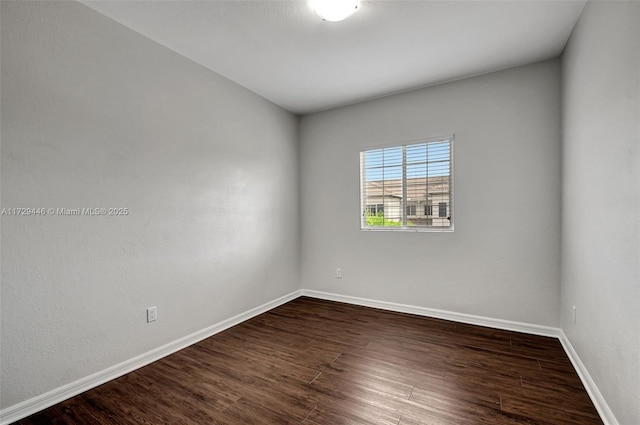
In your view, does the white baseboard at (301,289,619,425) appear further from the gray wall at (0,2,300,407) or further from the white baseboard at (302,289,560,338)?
the gray wall at (0,2,300,407)

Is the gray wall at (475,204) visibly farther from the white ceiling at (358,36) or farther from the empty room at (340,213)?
the white ceiling at (358,36)

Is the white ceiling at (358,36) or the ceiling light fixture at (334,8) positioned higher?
the white ceiling at (358,36)

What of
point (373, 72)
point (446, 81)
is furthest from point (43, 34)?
point (446, 81)

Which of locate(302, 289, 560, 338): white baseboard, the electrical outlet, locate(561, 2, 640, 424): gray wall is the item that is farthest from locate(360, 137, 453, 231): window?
the electrical outlet

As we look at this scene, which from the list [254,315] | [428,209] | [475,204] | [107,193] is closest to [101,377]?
[107,193]

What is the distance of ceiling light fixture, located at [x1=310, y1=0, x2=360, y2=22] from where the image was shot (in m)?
2.01

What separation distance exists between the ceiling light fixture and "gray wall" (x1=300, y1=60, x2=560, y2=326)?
167 centimetres

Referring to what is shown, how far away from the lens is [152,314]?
247cm

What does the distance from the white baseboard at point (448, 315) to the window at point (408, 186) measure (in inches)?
37.5

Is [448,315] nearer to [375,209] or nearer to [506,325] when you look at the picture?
[506,325]

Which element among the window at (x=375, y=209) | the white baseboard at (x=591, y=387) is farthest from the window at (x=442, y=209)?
the white baseboard at (x=591, y=387)

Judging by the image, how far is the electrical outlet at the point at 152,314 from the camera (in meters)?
2.44

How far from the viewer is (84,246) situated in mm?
2064

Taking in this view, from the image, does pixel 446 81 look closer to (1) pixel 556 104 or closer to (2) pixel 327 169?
(1) pixel 556 104
